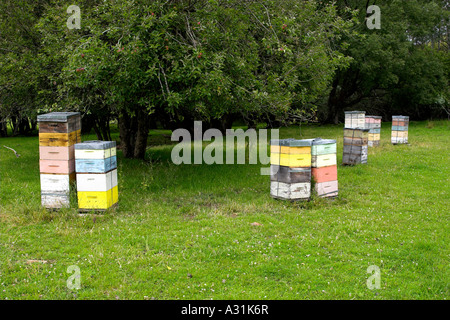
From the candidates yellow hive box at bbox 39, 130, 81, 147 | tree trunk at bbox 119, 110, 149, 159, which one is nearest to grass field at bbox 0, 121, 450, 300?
yellow hive box at bbox 39, 130, 81, 147

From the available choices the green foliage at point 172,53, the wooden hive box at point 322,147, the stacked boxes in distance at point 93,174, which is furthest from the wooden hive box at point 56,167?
the wooden hive box at point 322,147

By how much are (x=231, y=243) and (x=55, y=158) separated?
350 centimetres

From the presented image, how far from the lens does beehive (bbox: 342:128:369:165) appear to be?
11.1 metres

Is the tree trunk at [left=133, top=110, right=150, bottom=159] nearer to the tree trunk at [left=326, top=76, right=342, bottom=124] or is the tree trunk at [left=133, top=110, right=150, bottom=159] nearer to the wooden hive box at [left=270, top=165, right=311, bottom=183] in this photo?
the wooden hive box at [left=270, top=165, right=311, bottom=183]

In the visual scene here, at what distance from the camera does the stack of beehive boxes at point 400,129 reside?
15.8m

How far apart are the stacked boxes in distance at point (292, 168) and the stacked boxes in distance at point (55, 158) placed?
12.1ft

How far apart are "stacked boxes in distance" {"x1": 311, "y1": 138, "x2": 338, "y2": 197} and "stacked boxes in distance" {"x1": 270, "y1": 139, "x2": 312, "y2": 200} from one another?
0.72 ft

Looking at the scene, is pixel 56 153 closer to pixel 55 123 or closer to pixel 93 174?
pixel 55 123

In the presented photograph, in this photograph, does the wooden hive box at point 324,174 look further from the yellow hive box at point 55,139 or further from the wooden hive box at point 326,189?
the yellow hive box at point 55,139

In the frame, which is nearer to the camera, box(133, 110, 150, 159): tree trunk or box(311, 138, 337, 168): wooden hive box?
box(311, 138, 337, 168): wooden hive box

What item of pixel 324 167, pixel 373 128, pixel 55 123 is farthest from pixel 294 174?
pixel 373 128

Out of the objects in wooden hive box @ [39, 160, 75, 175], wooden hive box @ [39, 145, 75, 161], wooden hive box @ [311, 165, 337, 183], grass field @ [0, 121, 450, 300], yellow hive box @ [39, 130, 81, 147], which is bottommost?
grass field @ [0, 121, 450, 300]
